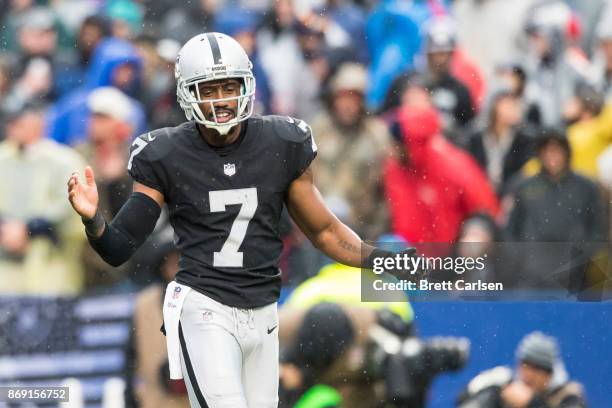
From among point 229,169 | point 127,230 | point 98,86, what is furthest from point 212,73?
point 98,86

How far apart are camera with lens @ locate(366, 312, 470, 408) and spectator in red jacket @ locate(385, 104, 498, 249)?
18.6 inches

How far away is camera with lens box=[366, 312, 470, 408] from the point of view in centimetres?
599

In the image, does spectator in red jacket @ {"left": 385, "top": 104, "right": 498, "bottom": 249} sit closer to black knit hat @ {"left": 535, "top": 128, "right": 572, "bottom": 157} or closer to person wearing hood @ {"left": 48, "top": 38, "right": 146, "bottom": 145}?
black knit hat @ {"left": 535, "top": 128, "right": 572, "bottom": 157}

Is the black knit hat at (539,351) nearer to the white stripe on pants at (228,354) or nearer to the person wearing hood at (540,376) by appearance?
the person wearing hood at (540,376)

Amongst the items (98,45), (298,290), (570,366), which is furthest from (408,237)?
(98,45)

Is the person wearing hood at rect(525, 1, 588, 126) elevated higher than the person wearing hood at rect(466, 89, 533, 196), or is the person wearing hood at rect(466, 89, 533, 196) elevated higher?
the person wearing hood at rect(525, 1, 588, 126)

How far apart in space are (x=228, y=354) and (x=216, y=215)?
46 cm

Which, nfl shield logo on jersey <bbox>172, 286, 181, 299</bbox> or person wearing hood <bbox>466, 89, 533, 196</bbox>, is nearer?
nfl shield logo on jersey <bbox>172, 286, 181, 299</bbox>

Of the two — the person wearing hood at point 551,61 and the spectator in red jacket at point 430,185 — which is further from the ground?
the person wearing hood at point 551,61

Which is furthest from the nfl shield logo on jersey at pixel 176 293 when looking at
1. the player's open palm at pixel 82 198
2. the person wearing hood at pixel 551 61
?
the person wearing hood at pixel 551 61

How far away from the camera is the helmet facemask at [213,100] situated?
405 centimetres

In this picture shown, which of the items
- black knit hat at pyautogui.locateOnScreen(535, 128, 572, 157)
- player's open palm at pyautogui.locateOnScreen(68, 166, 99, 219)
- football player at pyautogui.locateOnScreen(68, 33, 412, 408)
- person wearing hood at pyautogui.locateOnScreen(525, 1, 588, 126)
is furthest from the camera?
person wearing hood at pyautogui.locateOnScreen(525, 1, 588, 126)

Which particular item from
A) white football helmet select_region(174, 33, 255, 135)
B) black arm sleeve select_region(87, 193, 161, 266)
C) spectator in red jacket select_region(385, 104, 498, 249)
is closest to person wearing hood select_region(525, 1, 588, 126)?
spectator in red jacket select_region(385, 104, 498, 249)

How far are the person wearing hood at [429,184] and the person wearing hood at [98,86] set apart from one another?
4.25ft
